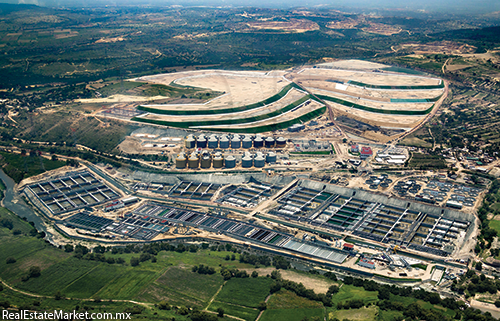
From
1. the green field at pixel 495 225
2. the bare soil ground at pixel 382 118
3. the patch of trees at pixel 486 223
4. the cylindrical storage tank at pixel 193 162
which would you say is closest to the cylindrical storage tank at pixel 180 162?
the cylindrical storage tank at pixel 193 162

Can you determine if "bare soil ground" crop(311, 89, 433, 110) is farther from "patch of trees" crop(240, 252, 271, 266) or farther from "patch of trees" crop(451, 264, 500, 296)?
"patch of trees" crop(240, 252, 271, 266)

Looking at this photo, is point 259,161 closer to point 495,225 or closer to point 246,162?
point 246,162

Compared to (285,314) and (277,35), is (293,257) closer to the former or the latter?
(285,314)

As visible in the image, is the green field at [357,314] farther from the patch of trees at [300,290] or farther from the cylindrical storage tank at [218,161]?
the cylindrical storage tank at [218,161]

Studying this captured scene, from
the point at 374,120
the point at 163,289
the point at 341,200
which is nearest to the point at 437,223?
the point at 341,200

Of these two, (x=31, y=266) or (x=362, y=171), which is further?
(x=362, y=171)
